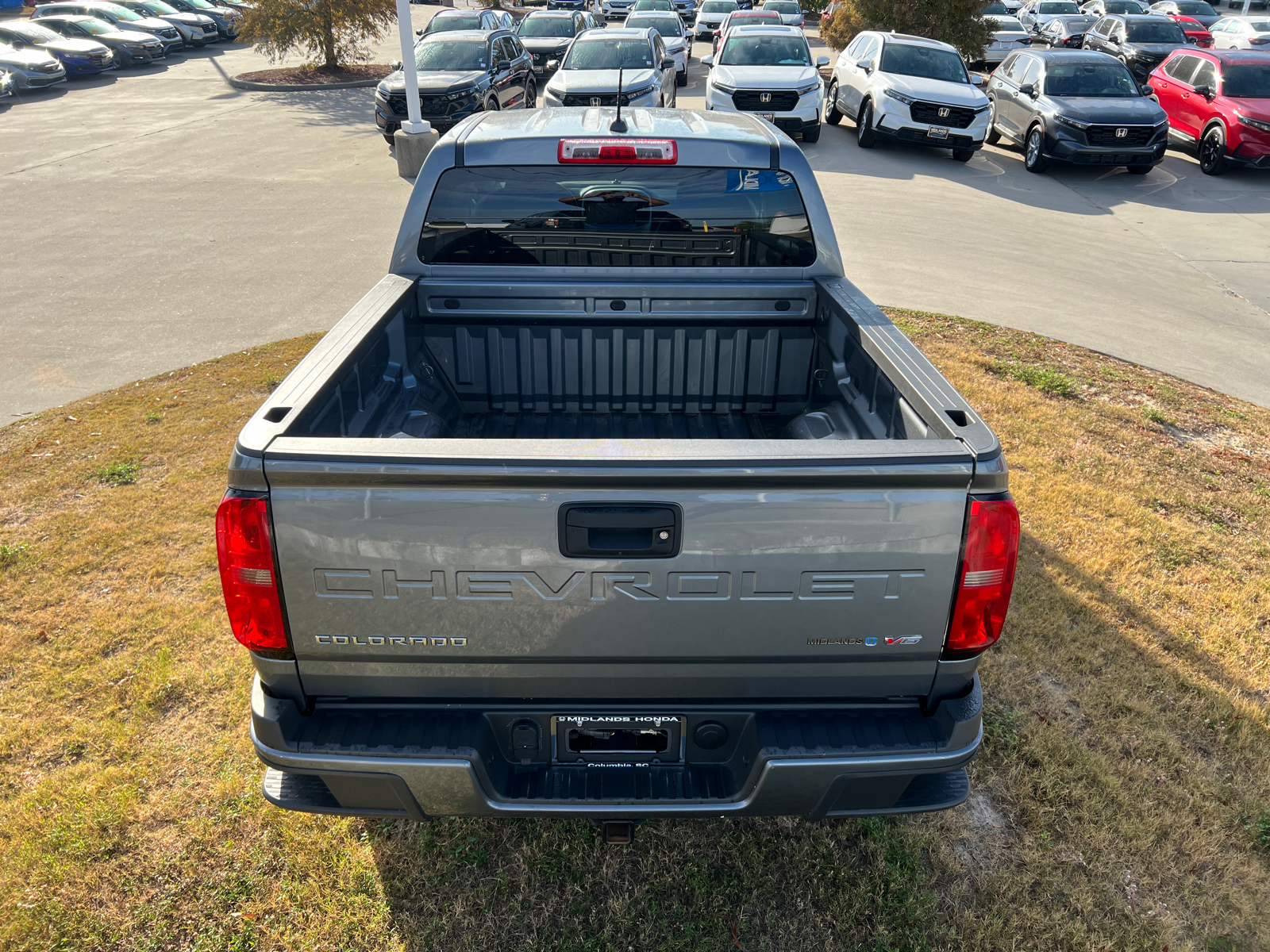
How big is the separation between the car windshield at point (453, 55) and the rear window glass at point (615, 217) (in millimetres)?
14262

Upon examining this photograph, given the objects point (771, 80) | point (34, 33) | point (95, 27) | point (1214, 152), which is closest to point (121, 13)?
point (95, 27)

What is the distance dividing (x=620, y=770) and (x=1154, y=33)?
27878 millimetres

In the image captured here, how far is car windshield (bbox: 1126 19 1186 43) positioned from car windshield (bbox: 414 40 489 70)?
58.0 feet

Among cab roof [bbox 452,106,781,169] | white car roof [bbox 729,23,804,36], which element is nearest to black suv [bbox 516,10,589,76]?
white car roof [bbox 729,23,804,36]

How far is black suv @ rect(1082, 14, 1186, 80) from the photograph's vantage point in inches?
871

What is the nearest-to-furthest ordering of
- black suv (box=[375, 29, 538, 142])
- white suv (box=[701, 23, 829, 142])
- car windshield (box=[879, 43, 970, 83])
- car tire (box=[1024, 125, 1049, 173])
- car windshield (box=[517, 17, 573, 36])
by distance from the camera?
car tire (box=[1024, 125, 1049, 173])
white suv (box=[701, 23, 829, 142])
car windshield (box=[879, 43, 970, 83])
black suv (box=[375, 29, 538, 142])
car windshield (box=[517, 17, 573, 36])

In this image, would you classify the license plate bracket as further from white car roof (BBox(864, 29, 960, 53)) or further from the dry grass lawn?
white car roof (BBox(864, 29, 960, 53))

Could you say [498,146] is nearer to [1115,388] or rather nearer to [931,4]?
[1115,388]

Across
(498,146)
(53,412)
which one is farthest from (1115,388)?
(53,412)

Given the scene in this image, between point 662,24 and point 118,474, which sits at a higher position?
point 662,24

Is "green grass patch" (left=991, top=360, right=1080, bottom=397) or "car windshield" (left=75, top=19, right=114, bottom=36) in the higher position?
"car windshield" (left=75, top=19, right=114, bottom=36)

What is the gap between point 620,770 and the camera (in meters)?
2.53

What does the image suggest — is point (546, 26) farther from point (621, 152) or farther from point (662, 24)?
point (621, 152)

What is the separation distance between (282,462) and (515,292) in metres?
1.94
